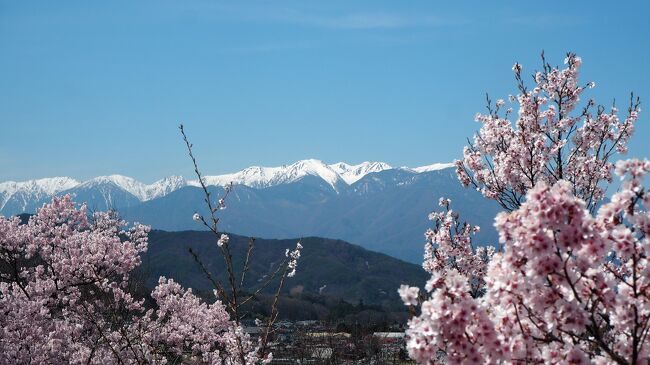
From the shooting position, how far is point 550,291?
4418 mm

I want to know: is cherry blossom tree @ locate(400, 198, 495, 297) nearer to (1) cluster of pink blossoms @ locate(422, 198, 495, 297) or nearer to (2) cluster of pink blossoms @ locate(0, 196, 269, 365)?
(1) cluster of pink blossoms @ locate(422, 198, 495, 297)

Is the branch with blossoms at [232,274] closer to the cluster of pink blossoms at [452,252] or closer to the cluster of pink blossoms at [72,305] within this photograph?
the cluster of pink blossoms at [452,252]

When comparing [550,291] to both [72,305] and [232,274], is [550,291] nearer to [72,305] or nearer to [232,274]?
[232,274]

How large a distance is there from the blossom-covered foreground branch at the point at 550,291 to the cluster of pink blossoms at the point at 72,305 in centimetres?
983

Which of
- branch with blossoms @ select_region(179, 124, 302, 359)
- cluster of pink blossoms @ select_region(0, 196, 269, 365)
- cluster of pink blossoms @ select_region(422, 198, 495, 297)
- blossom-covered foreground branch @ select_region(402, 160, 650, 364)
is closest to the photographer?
blossom-covered foreground branch @ select_region(402, 160, 650, 364)

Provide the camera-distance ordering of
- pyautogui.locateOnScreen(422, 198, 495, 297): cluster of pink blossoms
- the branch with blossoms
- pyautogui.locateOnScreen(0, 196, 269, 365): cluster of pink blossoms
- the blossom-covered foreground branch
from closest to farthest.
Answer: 1. the blossom-covered foreground branch
2. the branch with blossoms
3. pyautogui.locateOnScreen(422, 198, 495, 297): cluster of pink blossoms
4. pyautogui.locateOnScreen(0, 196, 269, 365): cluster of pink blossoms

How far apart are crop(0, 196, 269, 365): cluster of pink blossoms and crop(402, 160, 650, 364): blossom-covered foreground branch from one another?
9828 millimetres

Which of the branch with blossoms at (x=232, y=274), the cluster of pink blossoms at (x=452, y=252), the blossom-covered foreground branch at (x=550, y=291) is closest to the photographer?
the blossom-covered foreground branch at (x=550, y=291)

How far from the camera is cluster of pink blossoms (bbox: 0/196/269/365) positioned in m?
14.3

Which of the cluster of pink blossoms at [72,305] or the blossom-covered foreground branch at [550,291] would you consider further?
the cluster of pink blossoms at [72,305]

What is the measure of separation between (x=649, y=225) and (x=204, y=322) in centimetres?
1414

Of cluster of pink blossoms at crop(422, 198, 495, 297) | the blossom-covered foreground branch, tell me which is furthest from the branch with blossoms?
Result: cluster of pink blossoms at crop(422, 198, 495, 297)

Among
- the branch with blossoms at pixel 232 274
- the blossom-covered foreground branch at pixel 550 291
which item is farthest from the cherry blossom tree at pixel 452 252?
the blossom-covered foreground branch at pixel 550 291

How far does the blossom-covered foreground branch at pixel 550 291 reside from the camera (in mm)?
4066
